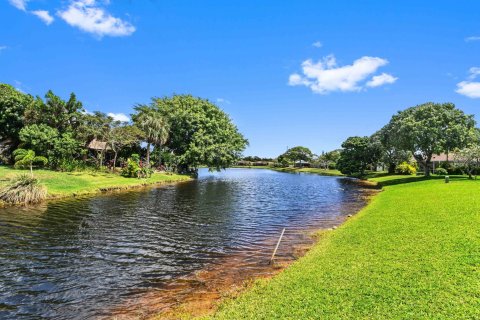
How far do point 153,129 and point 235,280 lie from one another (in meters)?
49.3

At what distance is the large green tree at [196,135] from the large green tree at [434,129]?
109 ft

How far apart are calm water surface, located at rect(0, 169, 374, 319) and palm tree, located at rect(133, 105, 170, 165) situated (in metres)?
30.1

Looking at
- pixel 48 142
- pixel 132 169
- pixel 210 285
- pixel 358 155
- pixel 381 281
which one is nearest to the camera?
pixel 381 281

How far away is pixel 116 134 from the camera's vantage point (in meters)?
51.6

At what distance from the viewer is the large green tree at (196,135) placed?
6234 cm

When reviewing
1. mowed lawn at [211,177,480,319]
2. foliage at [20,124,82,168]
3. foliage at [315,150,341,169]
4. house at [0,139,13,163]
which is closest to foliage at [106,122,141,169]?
foliage at [20,124,82,168]

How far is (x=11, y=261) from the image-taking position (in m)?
12.2

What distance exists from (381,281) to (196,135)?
5597 centimetres

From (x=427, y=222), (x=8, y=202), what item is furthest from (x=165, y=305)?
(x=8, y=202)

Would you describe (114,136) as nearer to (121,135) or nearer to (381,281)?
(121,135)

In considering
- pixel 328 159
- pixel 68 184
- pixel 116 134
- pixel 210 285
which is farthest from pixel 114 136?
pixel 328 159

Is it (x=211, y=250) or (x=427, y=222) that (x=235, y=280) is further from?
(x=427, y=222)

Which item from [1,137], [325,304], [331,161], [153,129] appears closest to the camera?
[325,304]

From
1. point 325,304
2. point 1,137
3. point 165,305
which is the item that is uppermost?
point 1,137
